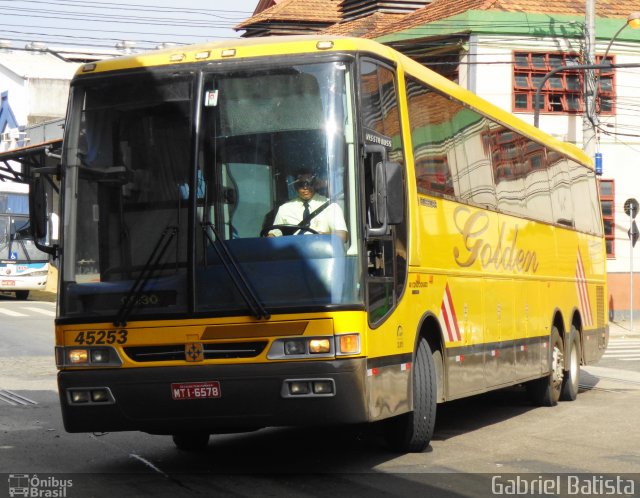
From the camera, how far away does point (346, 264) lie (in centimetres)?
902

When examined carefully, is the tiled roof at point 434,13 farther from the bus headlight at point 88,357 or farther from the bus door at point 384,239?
the bus headlight at point 88,357

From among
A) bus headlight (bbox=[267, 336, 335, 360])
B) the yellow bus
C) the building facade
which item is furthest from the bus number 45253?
the building facade

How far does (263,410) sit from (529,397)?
751cm

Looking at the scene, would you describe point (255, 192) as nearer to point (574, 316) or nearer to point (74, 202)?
point (74, 202)

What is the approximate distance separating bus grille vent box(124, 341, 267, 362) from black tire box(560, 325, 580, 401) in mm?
8256

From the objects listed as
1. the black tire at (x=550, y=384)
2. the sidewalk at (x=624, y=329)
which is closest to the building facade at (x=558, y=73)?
the sidewalk at (x=624, y=329)

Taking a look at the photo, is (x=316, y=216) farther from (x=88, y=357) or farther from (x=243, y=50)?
(x=88, y=357)

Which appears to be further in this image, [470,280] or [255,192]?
[470,280]

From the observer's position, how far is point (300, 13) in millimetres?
49375

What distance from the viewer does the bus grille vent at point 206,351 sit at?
8.99 meters

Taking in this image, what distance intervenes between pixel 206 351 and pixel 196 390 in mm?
289

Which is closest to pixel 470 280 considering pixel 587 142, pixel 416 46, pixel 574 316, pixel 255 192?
pixel 255 192

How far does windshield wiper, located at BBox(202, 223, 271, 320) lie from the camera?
352 inches

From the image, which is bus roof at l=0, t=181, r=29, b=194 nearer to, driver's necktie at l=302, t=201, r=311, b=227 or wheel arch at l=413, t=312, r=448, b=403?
wheel arch at l=413, t=312, r=448, b=403
